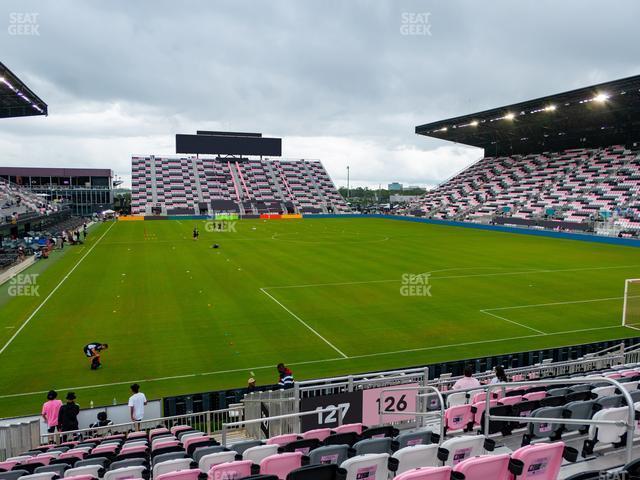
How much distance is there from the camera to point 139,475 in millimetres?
6305

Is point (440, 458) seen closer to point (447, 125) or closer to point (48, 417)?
point (48, 417)

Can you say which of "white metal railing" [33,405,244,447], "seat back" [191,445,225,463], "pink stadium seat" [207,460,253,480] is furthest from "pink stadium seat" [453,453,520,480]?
"white metal railing" [33,405,244,447]

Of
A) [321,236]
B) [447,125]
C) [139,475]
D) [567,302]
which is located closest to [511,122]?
[447,125]

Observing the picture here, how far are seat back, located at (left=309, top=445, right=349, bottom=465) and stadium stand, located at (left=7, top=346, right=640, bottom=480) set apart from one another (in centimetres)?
1

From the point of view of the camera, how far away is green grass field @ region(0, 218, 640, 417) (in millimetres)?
15484

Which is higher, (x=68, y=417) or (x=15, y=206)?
(x=15, y=206)

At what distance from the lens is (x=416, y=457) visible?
563 cm

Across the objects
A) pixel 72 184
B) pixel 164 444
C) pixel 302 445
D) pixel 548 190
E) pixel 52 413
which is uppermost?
pixel 72 184

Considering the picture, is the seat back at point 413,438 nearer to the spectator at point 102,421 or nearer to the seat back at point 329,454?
the seat back at point 329,454

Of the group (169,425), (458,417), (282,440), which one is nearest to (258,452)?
(282,440)

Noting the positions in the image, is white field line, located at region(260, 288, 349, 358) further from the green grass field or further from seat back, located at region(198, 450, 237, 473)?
seat back, located at region(198, 450, 237, 473)

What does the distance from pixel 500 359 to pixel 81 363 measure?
1350 centimetres
